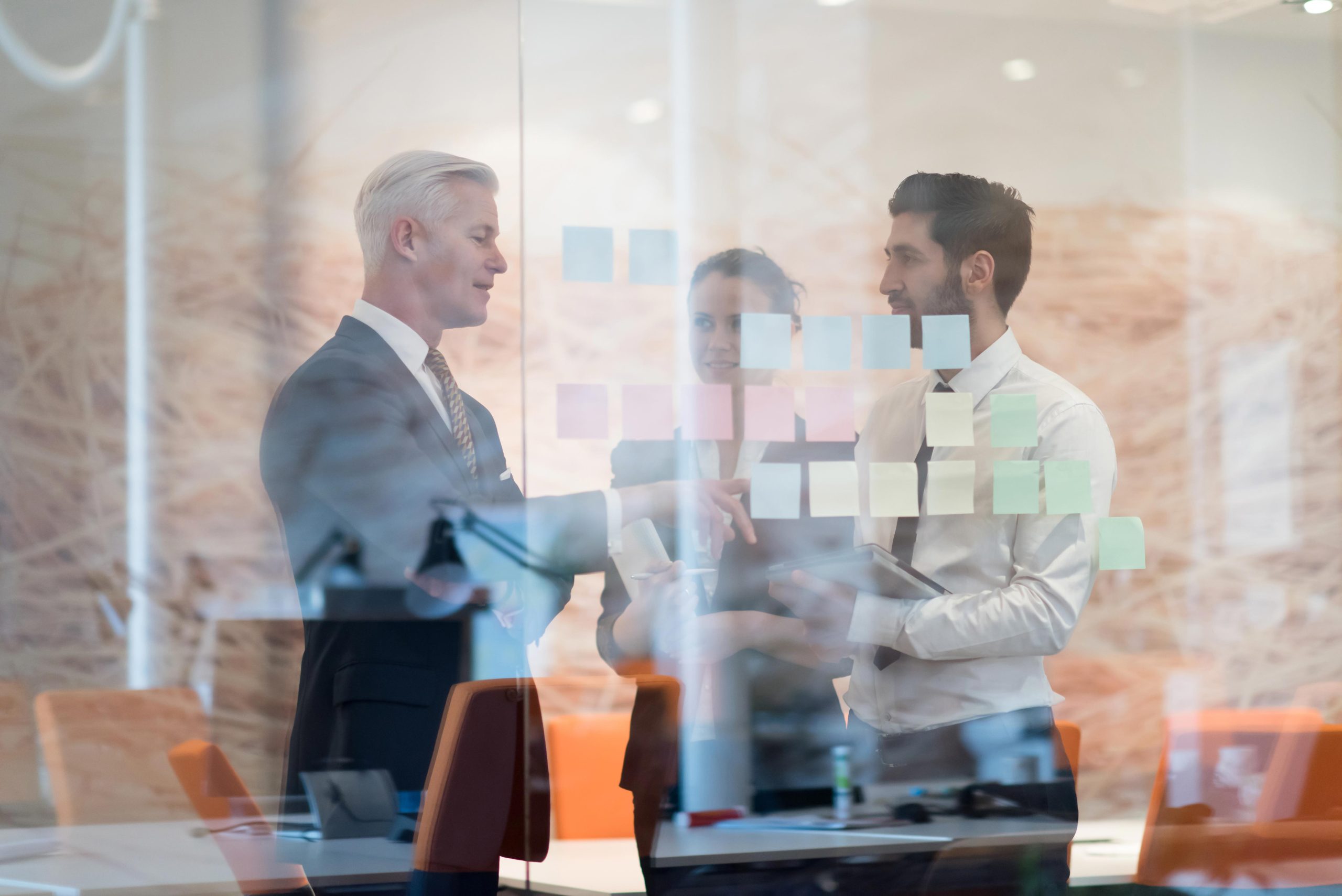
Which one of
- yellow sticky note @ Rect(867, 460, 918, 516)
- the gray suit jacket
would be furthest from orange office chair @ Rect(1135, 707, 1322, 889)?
the gray suit jacket

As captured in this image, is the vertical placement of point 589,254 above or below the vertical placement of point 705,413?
above

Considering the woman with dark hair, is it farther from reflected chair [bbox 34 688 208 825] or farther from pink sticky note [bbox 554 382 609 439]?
reflected chair [bbox 34 688 208 825]

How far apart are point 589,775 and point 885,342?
1051mm

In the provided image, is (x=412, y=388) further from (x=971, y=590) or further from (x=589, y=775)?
(x=971, y=590)

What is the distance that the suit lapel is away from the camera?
2.24 metres

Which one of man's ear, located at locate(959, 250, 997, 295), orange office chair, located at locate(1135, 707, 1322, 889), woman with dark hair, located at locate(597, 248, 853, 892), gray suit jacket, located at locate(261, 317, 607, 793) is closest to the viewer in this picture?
gray suit jacket, located at locate(261, 317, 607, 793)

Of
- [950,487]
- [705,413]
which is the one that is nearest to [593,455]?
[705,413]

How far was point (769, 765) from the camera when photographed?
7.82ft

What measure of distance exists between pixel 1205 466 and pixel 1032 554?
49 centimetres

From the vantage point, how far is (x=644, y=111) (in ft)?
7.79

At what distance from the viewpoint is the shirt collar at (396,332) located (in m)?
2.26

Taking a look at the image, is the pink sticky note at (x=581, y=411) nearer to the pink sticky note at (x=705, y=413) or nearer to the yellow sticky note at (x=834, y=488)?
the pink sticky note at (x=705, y=413)

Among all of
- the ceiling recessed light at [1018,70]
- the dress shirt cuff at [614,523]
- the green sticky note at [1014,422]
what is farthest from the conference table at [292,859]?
the ceiling recessed light at [1018,70]

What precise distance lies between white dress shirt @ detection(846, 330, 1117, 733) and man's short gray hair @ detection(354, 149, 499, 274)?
94cm
